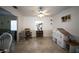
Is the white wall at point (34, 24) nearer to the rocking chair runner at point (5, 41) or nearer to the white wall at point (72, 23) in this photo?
the white wall at point (72, 23)

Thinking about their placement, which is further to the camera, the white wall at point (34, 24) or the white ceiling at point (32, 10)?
the white wall at point (34, 24)

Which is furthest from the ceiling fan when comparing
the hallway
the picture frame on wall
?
the hallway

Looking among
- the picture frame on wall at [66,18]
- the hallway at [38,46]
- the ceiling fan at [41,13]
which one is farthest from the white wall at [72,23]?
the hallway at [38,46]

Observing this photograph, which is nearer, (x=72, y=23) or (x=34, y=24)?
(x=72, y=23)

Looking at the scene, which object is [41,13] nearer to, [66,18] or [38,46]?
[66,18]

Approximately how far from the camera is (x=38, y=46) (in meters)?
1.46

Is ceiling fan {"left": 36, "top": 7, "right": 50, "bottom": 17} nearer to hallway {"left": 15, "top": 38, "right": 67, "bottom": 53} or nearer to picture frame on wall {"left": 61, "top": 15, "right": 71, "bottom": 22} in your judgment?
picture frame on wall {"left": 61, "top": 15, "right": 71, "bottom": 22}

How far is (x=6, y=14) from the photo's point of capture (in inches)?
56.2

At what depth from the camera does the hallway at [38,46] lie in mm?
1380

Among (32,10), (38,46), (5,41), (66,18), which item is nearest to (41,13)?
(32,10)

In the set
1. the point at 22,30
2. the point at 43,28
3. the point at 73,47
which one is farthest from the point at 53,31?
the point at 22,30
